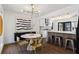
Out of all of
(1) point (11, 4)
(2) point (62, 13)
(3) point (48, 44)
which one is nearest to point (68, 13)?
(2) point (62, 13)

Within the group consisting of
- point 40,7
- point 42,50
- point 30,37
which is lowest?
point 42,50

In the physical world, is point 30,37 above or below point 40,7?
below

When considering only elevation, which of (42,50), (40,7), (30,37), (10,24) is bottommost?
(42,50)

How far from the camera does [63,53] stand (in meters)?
1.91

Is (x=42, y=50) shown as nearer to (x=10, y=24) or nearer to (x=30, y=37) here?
(x=30, y=37)

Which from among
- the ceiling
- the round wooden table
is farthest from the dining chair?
the ceiling

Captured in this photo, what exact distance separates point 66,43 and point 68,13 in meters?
0.61

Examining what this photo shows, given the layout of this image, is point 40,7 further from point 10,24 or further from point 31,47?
point 31,47

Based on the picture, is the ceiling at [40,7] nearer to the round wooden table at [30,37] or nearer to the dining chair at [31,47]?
the round wooden table at [30,37]

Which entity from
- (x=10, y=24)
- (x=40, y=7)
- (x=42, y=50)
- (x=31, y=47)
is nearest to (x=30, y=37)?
(x=31, y=47)

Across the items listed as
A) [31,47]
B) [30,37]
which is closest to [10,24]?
[30,37]

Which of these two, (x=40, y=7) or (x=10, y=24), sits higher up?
(x=40, y=7)

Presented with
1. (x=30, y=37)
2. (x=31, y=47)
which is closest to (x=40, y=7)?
(x=30, y=37)

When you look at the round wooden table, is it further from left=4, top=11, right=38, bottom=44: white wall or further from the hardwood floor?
left=4, top=11, right=38, bottom=44: white wall
